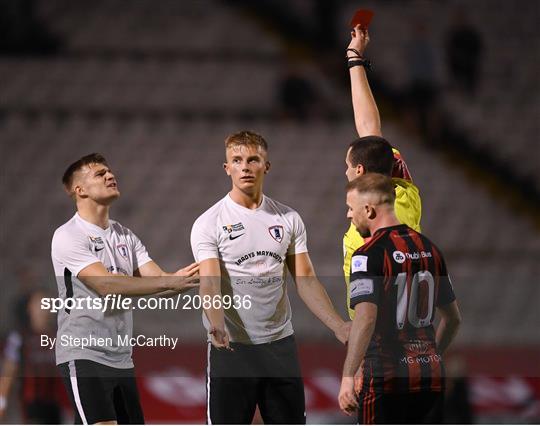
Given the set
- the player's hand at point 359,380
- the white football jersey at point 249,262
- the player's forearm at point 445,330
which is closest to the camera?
the player's hand at point 359,380

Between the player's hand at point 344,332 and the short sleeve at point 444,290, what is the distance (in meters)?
0.55

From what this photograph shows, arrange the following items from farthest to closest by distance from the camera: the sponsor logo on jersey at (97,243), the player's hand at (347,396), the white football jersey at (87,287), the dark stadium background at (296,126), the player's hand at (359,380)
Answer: the dark stadium background at (296,126) → the sponsor logo on jersey at (97,243) → the white football jersey at (87,287) → the player's hand at (359,380) → the player's hand at (347,396)

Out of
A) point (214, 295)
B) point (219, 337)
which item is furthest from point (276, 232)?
point (219, 337)

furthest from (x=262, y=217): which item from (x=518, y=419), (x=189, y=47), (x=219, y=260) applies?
(x=189, y=47)

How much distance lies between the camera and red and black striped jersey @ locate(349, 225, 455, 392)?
524 cm

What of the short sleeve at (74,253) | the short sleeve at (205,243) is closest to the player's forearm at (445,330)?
the short sleeve at (205,243)

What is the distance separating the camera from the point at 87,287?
6066 mm

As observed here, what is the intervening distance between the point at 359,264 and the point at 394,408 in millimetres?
717

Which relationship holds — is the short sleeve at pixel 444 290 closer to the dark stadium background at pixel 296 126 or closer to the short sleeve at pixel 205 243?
the short sleeve at pixel 205 243

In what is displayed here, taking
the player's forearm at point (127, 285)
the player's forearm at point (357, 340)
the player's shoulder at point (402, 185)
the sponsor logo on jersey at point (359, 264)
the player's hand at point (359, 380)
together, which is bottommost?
the player's hand at point (359, 380)

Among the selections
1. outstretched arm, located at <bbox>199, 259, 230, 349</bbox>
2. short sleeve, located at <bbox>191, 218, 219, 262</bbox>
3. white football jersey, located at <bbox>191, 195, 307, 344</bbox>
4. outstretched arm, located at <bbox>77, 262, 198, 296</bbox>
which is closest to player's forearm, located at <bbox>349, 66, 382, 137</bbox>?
white football jersey, located at <bbox>191, 195, 307, 344</bbox>

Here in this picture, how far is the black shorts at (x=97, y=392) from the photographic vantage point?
5.98m

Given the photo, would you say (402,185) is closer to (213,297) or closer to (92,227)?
(213,297)

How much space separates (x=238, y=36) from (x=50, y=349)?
9486mm
